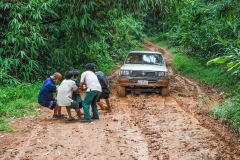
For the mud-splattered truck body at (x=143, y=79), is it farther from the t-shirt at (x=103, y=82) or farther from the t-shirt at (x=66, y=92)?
the t-shirt at (x=66, y=92)

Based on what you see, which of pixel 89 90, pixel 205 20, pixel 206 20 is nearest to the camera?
pixel 89 90

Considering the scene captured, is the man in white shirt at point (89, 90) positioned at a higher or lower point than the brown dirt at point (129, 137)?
higher

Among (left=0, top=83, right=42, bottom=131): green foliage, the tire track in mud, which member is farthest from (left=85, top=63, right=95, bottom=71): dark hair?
(left=0, top=83, right=42, bottom=131): green foliage

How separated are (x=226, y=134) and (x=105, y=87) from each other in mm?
3280

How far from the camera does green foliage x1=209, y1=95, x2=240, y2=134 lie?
6.21 meters

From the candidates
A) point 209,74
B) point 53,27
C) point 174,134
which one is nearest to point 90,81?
point 174,134

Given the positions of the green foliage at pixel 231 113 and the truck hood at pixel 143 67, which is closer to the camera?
the green foliage at pixel 231 113

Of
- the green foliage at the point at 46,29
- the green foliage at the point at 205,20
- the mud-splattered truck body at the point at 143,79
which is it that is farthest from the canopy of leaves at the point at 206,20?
the mud-splattered truck body at the point at 143,79

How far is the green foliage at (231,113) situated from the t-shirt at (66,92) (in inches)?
132

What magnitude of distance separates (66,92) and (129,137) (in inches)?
78.8

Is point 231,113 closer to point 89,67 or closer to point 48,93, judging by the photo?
point 89,67

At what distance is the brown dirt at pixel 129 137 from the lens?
504cm

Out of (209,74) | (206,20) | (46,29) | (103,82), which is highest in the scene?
A: (206,20)

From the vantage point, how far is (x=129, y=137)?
5.94 metres
